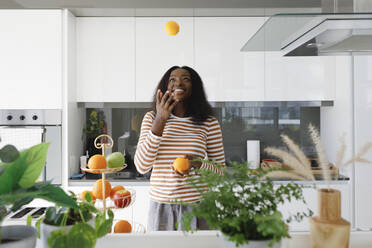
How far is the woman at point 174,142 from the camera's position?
1.43 m

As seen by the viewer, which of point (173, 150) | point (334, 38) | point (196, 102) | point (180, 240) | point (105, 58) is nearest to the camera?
point (180, 240)

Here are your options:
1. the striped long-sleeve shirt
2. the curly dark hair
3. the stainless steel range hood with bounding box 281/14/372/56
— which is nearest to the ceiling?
the curly dark hair

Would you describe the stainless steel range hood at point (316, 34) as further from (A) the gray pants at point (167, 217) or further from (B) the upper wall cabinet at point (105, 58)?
(B) the upper wall cabinet at point (105, 58)

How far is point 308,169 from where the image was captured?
657mm

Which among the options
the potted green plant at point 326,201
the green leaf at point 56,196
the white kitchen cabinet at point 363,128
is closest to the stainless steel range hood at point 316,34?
the potted green plant at point 326,201

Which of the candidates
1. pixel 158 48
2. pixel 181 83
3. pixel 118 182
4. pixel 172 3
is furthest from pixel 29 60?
pixel 181 83

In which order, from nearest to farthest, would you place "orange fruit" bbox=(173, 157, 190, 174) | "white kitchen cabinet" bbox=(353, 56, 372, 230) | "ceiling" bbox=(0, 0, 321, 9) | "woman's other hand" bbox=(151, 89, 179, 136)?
"orange fruit" bbox=(173, 157, 190, 174) → "woman's other hand" bbox=(151, 89, 179, 136) → "ceiling" bbox=(0, 0, 321, 9) → "white kitchen cabinet" bbox=(353, 56, 372, 230)

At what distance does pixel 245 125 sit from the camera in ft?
9.88

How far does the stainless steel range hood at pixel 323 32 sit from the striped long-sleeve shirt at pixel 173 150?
0.48m

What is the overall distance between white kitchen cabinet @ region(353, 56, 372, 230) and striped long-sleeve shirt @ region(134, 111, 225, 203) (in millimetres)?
1317

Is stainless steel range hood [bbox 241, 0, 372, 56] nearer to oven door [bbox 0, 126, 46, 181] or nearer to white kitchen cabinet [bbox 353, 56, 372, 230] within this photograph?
white kitchen cabinet [bbox 353, 56, 372, 230]

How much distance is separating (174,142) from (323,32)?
2.71ft

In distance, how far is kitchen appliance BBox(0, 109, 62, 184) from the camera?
2412 mm

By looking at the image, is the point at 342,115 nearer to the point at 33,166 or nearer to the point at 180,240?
the point at 180,240
